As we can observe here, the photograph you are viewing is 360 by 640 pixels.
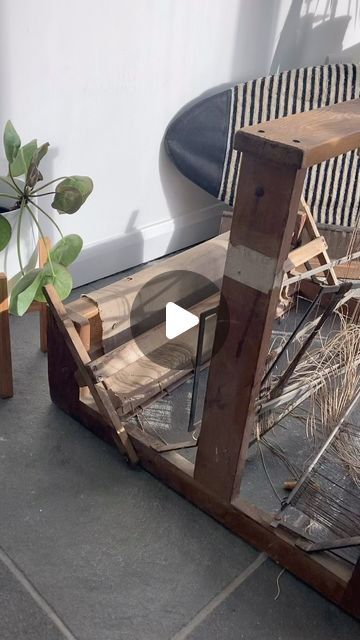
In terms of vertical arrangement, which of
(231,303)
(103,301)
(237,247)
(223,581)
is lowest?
(223,581)

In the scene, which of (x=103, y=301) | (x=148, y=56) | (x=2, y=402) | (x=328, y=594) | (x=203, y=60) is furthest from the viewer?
(x=203, y=60)

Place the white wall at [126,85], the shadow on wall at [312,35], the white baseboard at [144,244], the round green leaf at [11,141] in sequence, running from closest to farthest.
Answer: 1. the round green leaf at [11,141]
2. the white wall at [126,85]
3. the white baseboard at [144,244]
4. the shadow on wall at [312,35]

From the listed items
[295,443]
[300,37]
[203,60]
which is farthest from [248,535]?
[300,37]

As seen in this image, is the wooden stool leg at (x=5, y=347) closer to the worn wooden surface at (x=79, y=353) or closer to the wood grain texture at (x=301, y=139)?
the worn wooden surface at (x=79, y=353)

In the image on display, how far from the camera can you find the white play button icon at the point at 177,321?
148cm

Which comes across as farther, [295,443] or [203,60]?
[203,60]

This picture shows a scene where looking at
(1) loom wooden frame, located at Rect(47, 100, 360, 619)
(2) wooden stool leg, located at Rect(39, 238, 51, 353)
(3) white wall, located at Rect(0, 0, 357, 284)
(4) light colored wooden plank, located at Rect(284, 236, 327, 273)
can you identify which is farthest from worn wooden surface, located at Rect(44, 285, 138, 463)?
(3) white wall, located at Rect(0, 0, 357, 284)

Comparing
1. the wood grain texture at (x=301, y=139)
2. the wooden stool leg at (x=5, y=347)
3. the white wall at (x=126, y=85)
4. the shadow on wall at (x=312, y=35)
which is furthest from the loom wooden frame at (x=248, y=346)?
the shadow on wall at (x=312, y=35)

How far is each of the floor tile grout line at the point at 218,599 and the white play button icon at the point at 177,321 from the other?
1.67ft

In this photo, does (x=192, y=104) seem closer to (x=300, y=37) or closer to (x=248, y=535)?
(x=300, y=37)

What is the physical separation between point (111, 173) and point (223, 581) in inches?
48.7

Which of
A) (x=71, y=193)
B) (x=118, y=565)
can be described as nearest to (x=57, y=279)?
(x=71, y=193)

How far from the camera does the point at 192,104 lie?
2135 mm

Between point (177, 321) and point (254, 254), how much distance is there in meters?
0.52
